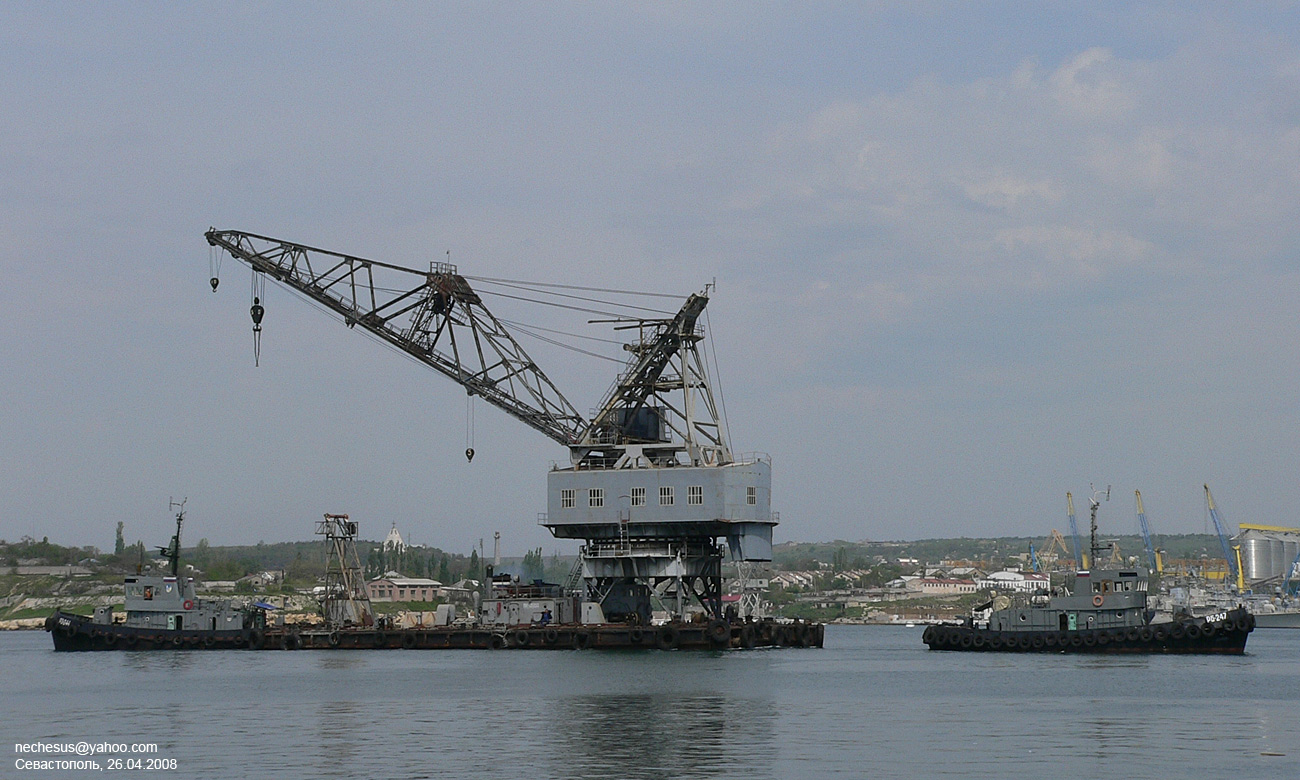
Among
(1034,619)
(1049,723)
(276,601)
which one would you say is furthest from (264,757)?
(276,601)

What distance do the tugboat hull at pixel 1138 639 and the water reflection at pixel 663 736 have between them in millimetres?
33377

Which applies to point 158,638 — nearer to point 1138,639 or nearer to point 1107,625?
point 1107,625

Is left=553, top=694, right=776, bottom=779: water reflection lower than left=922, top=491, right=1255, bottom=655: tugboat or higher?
lower

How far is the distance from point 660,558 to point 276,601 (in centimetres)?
10096


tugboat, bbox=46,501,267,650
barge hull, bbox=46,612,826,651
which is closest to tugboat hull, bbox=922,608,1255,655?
barge hull, bbox=46,612,826,651

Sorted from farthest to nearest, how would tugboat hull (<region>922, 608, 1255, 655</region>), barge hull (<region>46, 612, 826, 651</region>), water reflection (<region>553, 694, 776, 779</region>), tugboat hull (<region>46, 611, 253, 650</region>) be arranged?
1. tugboat hull (<region>46, 611, 253, 650</region>)
2. barge hull (<region>46, 612, 826, 651</region>)
3. tugboat hull (<region>922, 608, 1255, 655</region>)
4. water reflection (<region>553, 694, 776, 779</region>)

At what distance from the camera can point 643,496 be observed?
82.2 metres

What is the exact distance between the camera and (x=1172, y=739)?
41281 millimetres

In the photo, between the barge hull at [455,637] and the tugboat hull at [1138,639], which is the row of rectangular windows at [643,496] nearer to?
the barge hull at [455,637]

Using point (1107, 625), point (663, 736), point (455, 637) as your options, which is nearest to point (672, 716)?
point (663, 736)

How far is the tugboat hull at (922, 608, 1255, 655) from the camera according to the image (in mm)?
79500

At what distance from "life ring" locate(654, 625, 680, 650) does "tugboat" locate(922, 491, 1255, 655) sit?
19.1 meters

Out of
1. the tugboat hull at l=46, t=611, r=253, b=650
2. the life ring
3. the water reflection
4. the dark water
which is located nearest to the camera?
the water reflection

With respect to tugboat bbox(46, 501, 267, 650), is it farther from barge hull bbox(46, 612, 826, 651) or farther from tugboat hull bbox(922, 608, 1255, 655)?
tugboat hull bbox(922, 608, 1255, 655)
